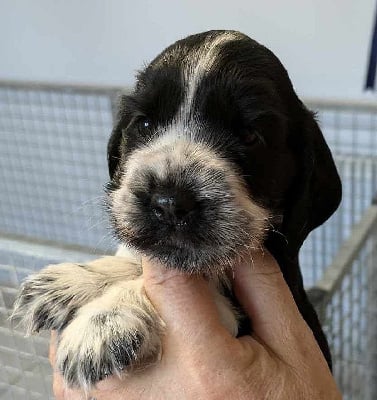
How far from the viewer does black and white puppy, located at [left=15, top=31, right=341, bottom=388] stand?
3.24 ft

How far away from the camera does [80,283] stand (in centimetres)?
111

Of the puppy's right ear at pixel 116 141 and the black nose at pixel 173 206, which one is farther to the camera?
the puppy's right ear at pixel 116 141

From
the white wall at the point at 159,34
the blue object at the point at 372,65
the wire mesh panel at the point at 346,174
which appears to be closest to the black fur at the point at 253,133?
the wire mesh panel at the point at 346,174

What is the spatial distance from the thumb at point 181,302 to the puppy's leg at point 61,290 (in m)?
0.10

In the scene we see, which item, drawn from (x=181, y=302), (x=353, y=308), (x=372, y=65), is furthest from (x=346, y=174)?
(x=181, y=302)

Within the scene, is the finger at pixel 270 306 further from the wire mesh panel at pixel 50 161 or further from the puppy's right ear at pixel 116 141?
the wire mesh panel at pixel 50 161

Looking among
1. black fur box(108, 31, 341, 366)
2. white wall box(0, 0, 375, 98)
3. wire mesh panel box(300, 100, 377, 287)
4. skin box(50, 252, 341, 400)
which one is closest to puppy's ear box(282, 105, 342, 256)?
black fur box(108, 31, 341, 366)

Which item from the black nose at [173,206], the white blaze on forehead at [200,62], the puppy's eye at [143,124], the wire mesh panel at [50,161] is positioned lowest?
the wire mesh panel at [50,161]

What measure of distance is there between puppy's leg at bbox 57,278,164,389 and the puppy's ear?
0.32m

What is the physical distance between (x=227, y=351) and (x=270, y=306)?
14 cm

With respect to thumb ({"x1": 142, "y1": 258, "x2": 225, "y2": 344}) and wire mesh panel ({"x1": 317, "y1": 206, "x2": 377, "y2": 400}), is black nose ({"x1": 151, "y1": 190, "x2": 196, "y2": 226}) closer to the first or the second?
thumb ({"x1": 142, "y1": 258, "x2": 225, "y2": 344})

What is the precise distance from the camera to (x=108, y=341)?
98 centimetres

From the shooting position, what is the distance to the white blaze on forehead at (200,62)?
108cm

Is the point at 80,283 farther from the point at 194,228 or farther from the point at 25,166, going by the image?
the point at 25,166
